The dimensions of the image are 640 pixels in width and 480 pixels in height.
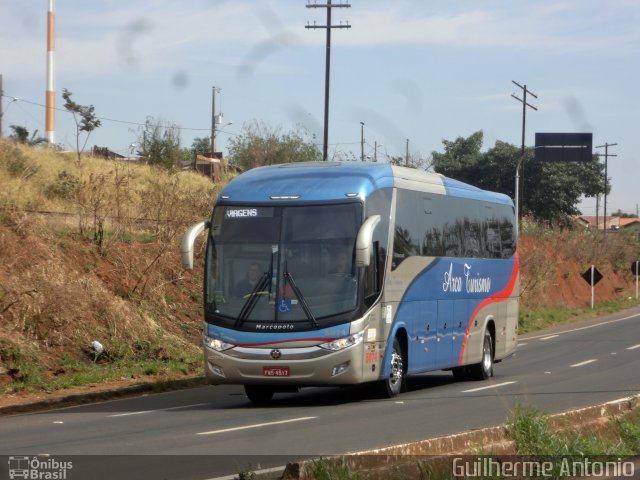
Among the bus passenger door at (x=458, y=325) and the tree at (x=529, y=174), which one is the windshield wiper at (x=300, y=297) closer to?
the bus passenger door at (x=458, y=325)

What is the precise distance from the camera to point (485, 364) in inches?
903

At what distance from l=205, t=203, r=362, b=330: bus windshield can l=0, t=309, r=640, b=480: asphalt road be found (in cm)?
154

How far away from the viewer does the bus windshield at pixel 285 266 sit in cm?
1639

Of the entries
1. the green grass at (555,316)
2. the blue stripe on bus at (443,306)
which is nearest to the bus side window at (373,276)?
the blue stripe on bus at (443,306)

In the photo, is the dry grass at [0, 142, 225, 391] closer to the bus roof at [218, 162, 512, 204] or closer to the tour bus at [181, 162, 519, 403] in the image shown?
the tour bus at [181, 162, 519, 403]

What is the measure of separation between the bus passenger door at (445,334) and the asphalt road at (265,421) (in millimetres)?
555

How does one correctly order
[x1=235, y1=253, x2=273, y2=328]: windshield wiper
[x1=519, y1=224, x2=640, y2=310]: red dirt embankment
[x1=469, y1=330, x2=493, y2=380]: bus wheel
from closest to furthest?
[x1=235, y1=253, x2=273, y2=328]: windshield wiper < [x1=469, y1=330, x2=493, y2=380]: bus wheel < [x1=519, y1=224, x2=640, y2=310]: red dirt embankment

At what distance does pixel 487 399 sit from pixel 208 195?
17.6 m

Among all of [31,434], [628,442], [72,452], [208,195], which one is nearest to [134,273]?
[208,195]

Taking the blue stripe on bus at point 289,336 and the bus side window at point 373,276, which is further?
the bus side window at point 373,276

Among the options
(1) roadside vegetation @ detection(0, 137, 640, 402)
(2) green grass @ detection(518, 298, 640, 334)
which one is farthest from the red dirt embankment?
(1) roadside vegetation @ detection(0, 137, 640, 402)

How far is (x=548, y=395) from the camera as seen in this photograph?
60.1 feet

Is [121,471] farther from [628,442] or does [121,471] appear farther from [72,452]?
[628,442]

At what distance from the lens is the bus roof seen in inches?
667
